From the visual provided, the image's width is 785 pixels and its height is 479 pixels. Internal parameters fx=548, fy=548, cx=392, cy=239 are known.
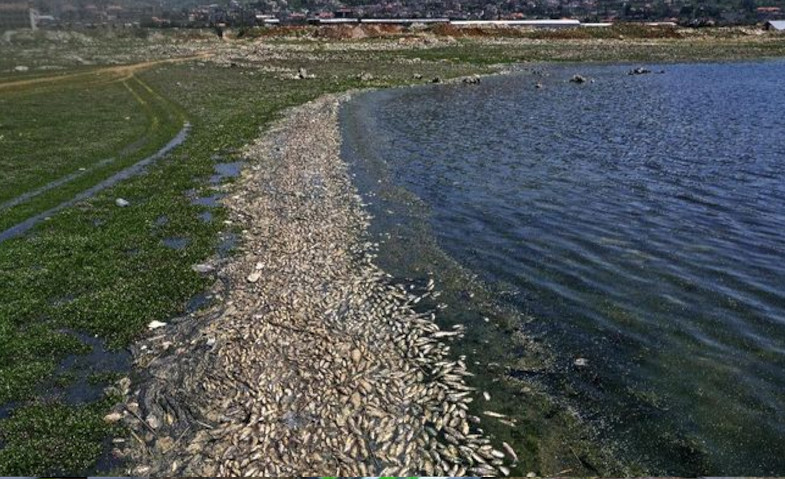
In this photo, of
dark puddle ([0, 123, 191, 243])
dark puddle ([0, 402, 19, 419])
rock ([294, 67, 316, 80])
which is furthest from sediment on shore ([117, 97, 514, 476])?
rock ([294, 67, 316, 80])

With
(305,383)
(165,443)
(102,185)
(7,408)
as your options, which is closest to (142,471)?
(165,443)

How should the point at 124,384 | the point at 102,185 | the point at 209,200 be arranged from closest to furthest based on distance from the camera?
the point at 124,384 < the point at 209,200 < the point at 102,185

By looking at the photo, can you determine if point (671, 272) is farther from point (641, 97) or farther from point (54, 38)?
point (54, 38)

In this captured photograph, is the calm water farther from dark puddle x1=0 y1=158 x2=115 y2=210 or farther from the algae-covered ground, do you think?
dark puddle x1=0 y1=158 x2=115 y2=210

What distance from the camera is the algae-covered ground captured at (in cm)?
1675

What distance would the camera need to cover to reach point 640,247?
28.0 metres

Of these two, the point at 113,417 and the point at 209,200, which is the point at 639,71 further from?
the point at 113,417

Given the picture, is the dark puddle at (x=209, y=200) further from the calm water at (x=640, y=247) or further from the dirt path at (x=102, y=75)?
the dirt path at (x=102, y=75)

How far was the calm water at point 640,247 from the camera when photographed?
16688 mm

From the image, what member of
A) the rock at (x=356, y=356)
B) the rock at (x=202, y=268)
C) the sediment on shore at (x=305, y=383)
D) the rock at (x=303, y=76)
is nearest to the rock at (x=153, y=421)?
the sediment on shore at (x=305, y=383)

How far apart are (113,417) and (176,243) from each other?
14.4m

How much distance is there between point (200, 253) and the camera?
2788 cm

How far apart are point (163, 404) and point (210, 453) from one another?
3.03 metres

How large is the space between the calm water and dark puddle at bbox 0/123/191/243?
17971 mm
